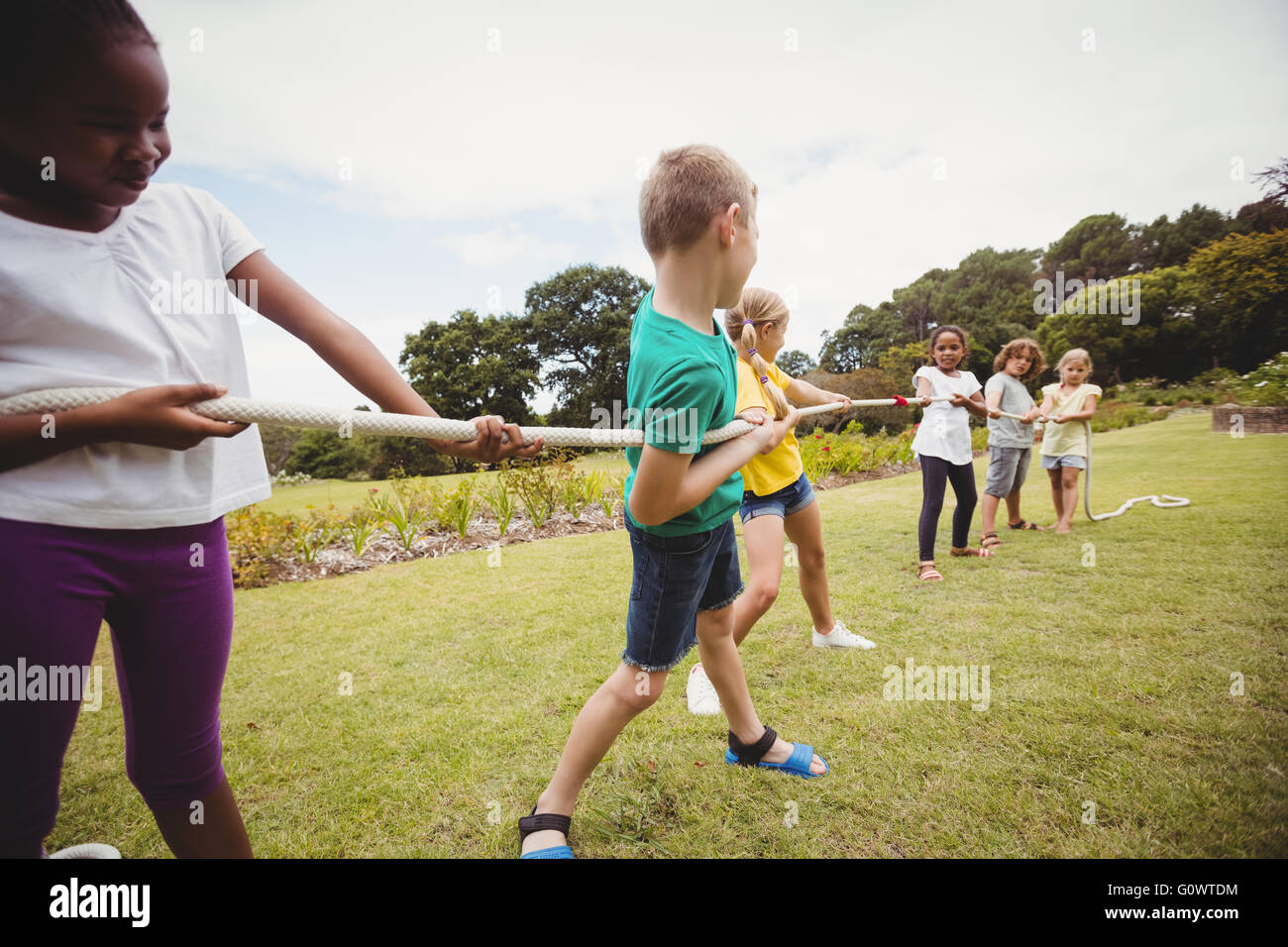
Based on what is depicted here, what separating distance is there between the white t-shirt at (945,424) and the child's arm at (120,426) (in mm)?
4812

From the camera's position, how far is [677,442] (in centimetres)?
146

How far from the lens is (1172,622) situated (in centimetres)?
342

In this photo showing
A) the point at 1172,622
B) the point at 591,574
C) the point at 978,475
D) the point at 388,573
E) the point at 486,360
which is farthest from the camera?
the point at 486,360

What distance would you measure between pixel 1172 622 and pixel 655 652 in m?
3.56

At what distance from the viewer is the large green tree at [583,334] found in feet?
84.5

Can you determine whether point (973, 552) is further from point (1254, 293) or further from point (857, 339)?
point (857, 339)

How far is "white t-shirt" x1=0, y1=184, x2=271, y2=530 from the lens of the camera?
3.28 feet

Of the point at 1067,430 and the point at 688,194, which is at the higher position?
the point at 688,194

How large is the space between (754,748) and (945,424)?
3719 millimetres

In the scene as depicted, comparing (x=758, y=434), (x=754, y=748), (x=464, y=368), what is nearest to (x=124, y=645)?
(x=758, y=434)
